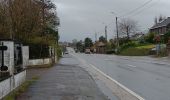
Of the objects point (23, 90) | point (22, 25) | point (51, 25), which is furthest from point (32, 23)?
point (51, 25)

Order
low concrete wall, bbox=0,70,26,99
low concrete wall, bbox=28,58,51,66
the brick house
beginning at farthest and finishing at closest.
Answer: the brick house → low concrete wall, bbox=28,58,51,66 → low concrete wall, bbox=0,70,26,99

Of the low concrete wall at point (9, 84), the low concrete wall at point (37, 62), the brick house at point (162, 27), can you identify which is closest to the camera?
the low concrete wall at point (9, 84)

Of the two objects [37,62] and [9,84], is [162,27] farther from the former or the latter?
[9,84]

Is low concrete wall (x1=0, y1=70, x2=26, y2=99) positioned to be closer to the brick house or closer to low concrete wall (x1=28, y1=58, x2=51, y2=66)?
low concrete wall (x1=28, y1=58, x2=51, y2=66)

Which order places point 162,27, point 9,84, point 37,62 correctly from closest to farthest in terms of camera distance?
point 9,84 < point 37,62 < point 162,27

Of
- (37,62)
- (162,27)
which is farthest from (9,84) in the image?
(162,27)

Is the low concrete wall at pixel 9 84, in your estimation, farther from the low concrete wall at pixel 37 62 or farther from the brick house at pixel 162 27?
the brick house at pixel 162 27

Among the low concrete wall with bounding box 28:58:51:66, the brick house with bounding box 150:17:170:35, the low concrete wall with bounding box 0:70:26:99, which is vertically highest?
the brick house with bounding box 150:17:170:35

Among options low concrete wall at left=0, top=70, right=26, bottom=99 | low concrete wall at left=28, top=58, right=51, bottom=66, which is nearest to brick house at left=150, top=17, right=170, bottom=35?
low concrete wall at left=28, top=58, right=51, bottom=66

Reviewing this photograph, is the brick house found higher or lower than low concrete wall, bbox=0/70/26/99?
higher

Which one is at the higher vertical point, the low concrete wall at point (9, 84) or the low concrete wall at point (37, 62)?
the low concrete wall at point (37, 62)

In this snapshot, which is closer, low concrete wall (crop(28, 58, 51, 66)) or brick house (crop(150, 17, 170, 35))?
low concrete wall (crop(28, 58, 51, 66))

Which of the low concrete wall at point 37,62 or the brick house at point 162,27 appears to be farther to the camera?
the brick house at point 162,27

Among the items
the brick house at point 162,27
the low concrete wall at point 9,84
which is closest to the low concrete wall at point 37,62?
the low concrete wall at point 9,84
